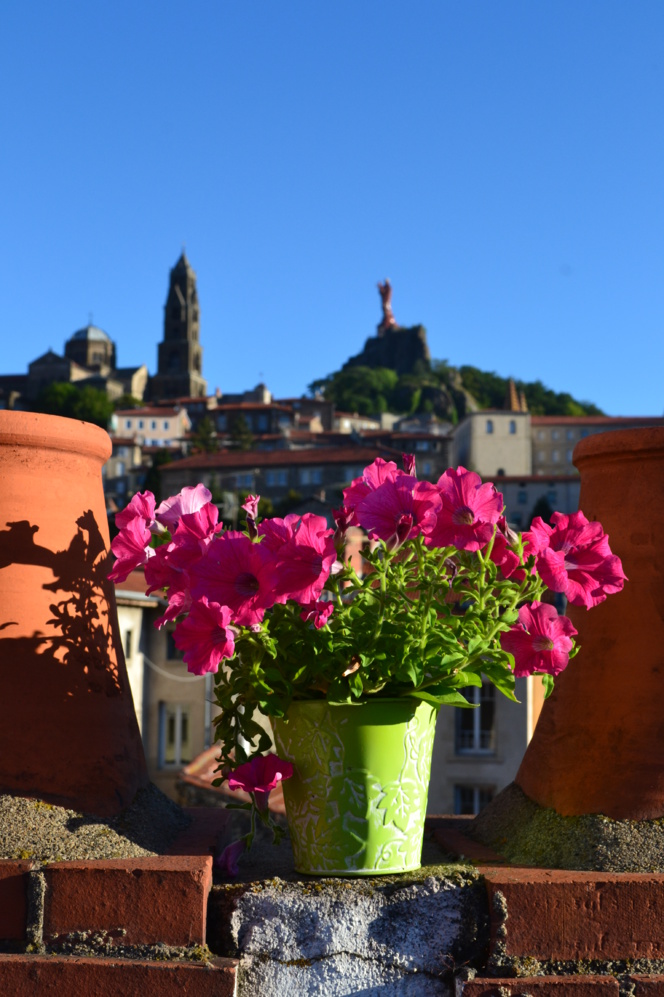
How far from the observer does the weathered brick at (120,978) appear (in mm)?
1706

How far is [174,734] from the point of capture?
27547 millimetres

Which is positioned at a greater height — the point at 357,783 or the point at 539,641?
the point at 539,641

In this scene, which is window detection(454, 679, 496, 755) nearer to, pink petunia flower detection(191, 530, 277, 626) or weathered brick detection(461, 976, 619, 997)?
weathered brick detection(461, 976, 619, 997)

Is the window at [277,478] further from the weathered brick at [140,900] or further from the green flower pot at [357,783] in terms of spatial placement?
the weathered brick at [140,900]

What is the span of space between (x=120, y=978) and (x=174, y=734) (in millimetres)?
26577

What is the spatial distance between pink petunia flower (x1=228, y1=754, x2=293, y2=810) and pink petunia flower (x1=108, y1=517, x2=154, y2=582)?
0.39m

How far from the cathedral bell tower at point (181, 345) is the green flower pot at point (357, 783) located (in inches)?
4418

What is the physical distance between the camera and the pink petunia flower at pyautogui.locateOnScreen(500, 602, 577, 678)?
178cm

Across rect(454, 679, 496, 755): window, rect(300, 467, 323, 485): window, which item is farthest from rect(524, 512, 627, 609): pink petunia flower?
rect(300, 467, 323, 485): window

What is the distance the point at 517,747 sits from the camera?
19922 millimetres

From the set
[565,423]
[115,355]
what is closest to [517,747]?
[565,423]

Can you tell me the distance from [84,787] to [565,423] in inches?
3540

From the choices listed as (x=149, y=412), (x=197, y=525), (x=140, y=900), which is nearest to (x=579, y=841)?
(x=140, y=900)

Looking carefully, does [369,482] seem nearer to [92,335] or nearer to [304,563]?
[304,563]
